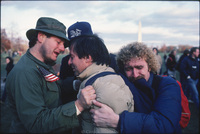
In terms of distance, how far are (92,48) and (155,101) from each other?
0.91 metres

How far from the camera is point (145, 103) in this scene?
174 cm

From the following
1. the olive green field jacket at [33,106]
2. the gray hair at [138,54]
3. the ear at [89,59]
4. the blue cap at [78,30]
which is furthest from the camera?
the gray hair at [138,54]

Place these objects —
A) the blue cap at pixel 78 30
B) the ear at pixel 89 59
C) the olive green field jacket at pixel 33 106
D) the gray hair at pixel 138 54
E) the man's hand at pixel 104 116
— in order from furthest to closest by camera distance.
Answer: the gray hair at pixel 138 54 < the blue cap at pixel 78 30 < the ear at pixel 89 59 < the olive green field jacket at pixel 33 106 < the man's hand at pixel 104 116

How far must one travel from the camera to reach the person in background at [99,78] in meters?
1.46

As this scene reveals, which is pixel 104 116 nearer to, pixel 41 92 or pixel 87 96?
pixel 87 96

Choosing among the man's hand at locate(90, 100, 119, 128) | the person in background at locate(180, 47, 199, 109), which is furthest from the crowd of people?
the person in background at locate(180, 47, 199, 109)

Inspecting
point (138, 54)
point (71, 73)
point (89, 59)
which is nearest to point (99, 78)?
point (89, 59)

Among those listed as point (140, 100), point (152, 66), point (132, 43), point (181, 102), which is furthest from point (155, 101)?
point (132, 43)

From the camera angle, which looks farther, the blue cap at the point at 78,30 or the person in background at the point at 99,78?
the blue cap at the point at 78,30

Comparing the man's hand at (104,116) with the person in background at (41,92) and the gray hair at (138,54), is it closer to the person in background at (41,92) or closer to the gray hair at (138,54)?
the person in background at (41,92)

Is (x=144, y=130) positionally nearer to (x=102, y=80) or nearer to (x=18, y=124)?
(x=102, y=80)

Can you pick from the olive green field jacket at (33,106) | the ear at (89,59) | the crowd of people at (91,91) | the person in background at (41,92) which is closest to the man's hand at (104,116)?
the crowd of people at (91,91)

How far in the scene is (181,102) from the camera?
1896 mm

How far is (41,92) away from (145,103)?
1.21 m
